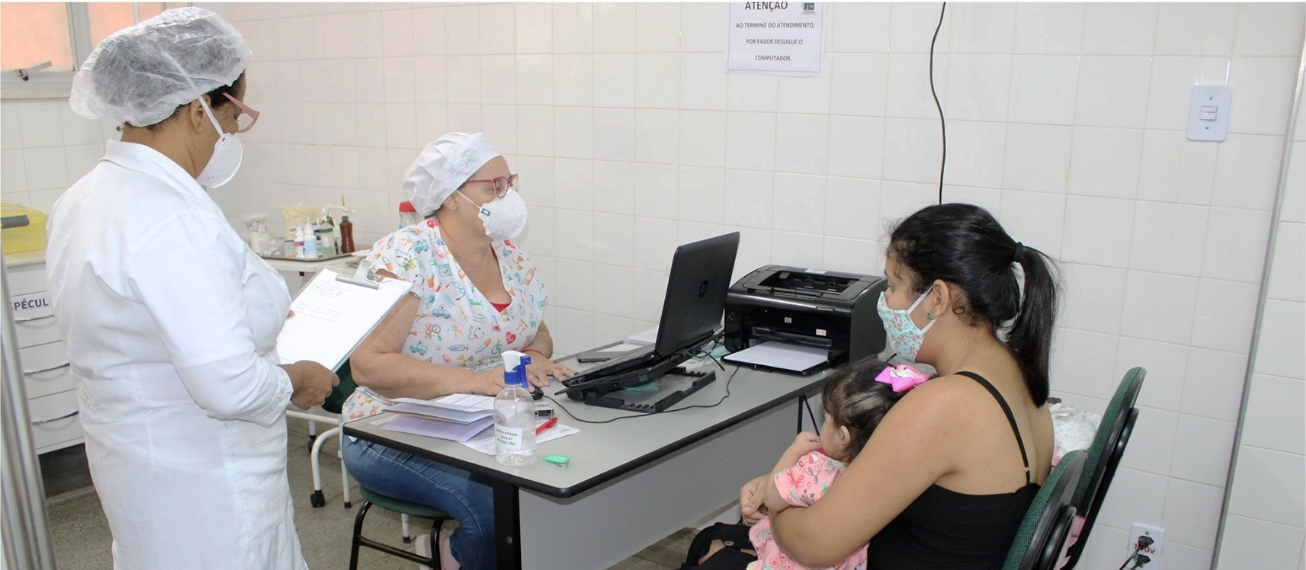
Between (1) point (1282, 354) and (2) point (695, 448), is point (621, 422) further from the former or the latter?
(1) point (1282, 354)

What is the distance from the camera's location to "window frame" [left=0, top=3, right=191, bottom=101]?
12.4ft

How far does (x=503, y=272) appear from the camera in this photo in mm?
2646

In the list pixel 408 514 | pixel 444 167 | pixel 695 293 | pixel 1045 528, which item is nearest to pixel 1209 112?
pixel 695 293

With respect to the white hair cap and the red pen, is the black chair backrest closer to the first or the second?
the red pen

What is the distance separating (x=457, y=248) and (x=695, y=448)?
2.73 ft

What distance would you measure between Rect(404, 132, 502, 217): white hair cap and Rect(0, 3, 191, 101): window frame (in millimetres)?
2233

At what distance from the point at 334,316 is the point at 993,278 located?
4.11ft

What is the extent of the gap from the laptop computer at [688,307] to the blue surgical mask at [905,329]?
531 millimetres

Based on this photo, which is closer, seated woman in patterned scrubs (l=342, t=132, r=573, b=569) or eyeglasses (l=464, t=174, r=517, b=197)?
seated woman in patterned scrubs (l=342, t=132, r=573, b=569)

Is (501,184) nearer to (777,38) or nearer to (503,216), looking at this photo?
(503,216)

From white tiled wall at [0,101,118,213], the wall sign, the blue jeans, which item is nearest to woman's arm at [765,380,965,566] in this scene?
the blue jeans

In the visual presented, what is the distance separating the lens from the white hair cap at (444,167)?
252 cm

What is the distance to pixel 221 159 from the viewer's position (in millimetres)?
1715

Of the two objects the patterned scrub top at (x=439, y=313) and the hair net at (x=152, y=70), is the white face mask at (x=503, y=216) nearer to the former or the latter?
the patterned scrub top at (x=439, y=313)
